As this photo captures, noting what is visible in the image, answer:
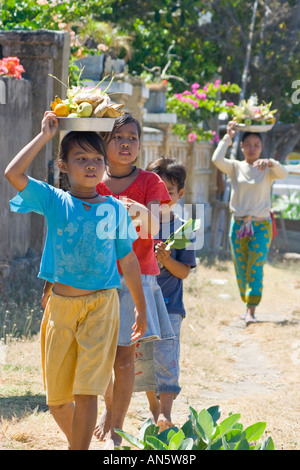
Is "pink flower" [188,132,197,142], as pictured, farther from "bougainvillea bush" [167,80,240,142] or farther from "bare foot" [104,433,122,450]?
"bare foot" [104,433,122,450]

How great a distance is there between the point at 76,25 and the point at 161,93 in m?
1.84

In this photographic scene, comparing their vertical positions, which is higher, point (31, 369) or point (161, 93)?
point (161, 93)

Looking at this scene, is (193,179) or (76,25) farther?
(193,179)

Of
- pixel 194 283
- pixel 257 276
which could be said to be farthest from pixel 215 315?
pixel 194 283

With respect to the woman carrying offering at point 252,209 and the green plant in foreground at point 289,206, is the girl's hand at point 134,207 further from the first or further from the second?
the green plant in foreground at point 289,206

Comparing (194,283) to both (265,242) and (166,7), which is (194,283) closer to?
(265,242)

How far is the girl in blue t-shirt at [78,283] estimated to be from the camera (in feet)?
12.2

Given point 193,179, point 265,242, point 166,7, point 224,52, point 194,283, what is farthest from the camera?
point 224,52

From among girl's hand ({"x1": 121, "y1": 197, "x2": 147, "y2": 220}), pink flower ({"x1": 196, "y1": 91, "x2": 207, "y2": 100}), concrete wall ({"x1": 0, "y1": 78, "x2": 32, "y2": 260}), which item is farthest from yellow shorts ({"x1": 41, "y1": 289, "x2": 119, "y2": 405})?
pink flower ({"x1": 196, "y1": 91, "x2": 207, "y2": 100})

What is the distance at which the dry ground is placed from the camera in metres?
4.69

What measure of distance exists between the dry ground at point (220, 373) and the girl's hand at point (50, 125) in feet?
5.30

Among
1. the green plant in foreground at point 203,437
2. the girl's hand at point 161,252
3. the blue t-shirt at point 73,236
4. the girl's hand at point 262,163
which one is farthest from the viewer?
the girl's hand at point 262,163

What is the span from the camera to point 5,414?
4.73 m

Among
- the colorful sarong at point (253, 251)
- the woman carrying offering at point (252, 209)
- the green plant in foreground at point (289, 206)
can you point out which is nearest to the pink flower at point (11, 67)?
the woman carrying offering at point (252, 209)
